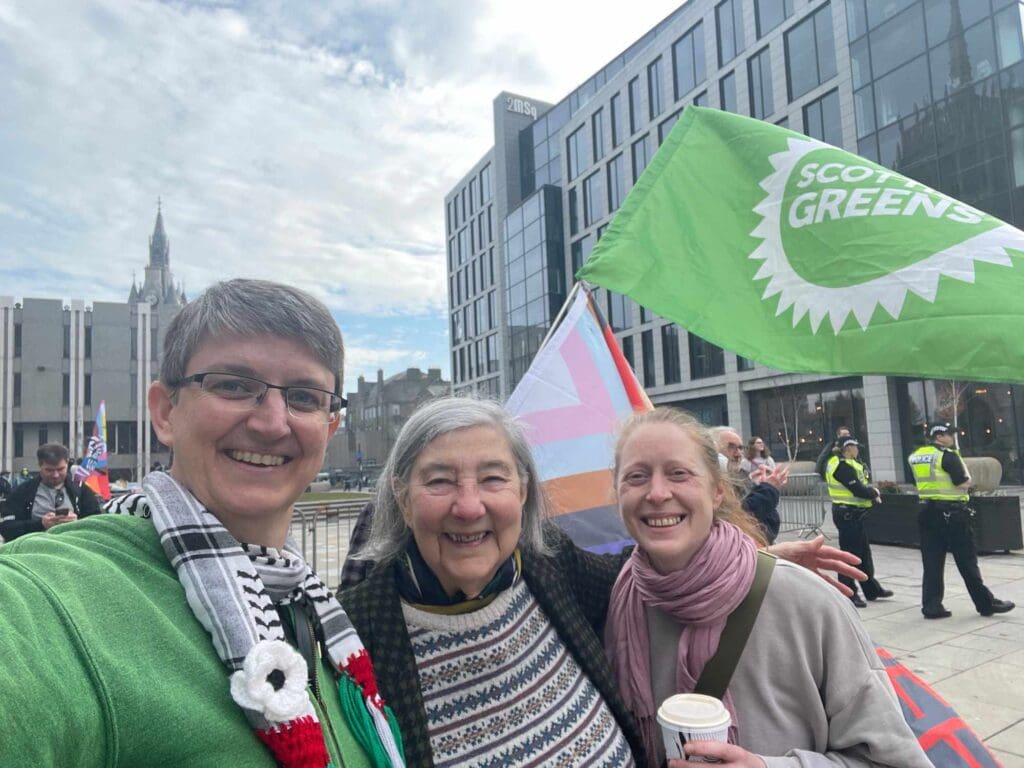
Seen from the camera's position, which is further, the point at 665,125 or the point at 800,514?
the point at 665,125

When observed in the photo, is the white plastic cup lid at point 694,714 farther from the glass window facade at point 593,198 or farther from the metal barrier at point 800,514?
the glass window facade at point 593,198

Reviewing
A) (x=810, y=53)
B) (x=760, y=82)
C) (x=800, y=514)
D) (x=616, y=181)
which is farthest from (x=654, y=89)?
(x=800, y=514)

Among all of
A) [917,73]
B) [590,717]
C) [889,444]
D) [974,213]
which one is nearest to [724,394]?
[889,444]

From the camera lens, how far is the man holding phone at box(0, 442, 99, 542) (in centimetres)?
671

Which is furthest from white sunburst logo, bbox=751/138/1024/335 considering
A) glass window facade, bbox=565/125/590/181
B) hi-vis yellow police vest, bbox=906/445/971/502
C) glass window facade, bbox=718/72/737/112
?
glass window facade, bbox=565/125/590/181

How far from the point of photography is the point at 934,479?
7191 millimetres

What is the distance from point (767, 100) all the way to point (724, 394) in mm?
12389

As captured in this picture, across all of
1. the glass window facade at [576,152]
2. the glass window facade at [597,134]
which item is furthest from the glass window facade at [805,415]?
the glass window facade at [576,152]

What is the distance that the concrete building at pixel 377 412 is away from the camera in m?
70.3

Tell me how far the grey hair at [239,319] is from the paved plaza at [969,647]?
4.55 metres

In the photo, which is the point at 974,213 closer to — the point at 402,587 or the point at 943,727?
the point at 943,727

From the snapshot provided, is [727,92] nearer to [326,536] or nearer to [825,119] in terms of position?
[825,119]

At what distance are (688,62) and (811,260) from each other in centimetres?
3202

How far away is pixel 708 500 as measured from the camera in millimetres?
2043
